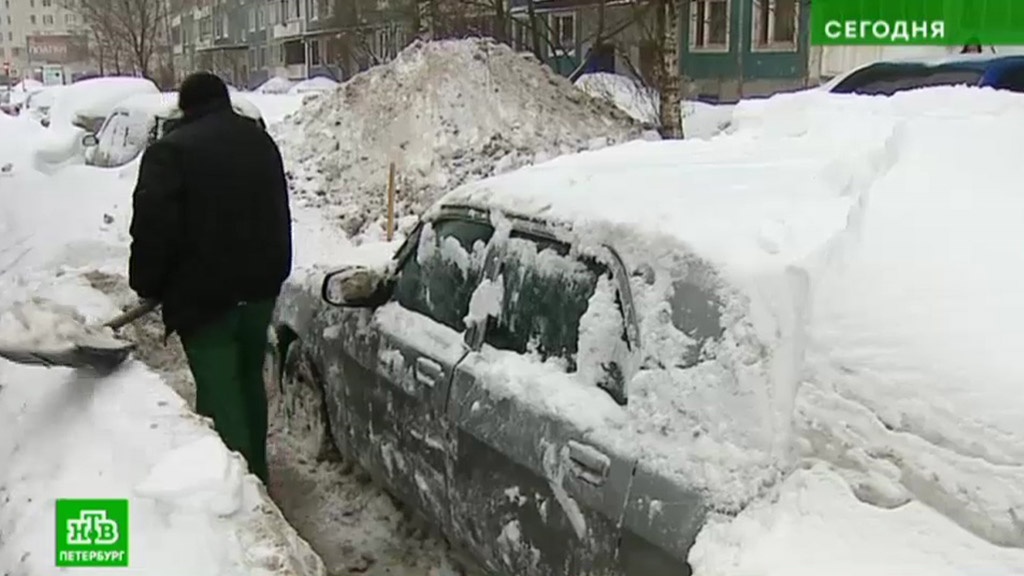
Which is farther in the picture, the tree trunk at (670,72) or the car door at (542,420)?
the tree trunk at (670,72)

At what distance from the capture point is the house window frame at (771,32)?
1061 inches

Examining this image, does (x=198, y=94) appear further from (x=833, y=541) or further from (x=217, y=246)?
(x=833, y=541)

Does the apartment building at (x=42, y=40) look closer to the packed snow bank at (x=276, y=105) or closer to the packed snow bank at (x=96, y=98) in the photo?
the packed snow bank at (x=96, y=98)

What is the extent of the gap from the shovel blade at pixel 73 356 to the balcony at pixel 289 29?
178 ft

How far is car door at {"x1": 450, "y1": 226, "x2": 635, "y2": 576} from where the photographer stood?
9.62ft

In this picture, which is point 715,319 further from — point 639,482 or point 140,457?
point 140,457

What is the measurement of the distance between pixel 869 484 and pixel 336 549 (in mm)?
2745

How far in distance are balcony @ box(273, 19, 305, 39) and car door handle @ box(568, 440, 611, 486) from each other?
55.6m

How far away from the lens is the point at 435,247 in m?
4.30

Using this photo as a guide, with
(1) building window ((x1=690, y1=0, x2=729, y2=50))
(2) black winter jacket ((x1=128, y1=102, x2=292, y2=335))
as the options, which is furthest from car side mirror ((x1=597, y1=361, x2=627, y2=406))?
(1) building window ((x1=690, y1=0, x2=729, y2=50))

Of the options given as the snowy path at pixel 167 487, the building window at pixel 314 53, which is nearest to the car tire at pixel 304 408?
the snowy path at pixel 167 487

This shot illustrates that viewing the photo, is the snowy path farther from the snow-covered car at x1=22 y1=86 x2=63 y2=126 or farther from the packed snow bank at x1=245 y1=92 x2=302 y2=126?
the snow-covered car at x1=22 y1=86 x2=63 y2=126

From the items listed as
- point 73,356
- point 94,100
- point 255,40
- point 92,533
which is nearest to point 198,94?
point 73,356

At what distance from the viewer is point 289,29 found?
58.1 m
